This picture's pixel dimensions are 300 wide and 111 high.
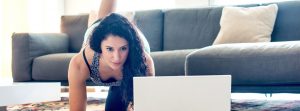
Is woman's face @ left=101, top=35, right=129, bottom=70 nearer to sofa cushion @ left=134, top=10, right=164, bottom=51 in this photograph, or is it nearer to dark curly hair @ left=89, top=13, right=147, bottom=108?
dark curly hair @ left=89, top=13, right=147, bottom=108

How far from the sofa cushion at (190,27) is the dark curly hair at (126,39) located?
137 cm

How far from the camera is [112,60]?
Result: 826 mm

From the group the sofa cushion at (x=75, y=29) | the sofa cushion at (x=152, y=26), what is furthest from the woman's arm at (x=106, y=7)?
the sofa cushion at (x=75, y=29)

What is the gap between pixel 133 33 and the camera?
0.83 meters

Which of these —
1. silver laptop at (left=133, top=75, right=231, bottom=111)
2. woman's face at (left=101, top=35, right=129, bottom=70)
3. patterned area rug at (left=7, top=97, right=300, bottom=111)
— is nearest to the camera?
silver laptop at (left=133, top=75, right=231, bottom=111)

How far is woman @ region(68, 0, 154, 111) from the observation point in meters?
0.82

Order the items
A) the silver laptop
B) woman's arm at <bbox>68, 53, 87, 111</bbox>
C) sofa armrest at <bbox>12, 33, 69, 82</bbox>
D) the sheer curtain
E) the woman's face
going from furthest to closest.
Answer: the sheer curtain
sofa armrest at <bbox>12, 33, 69, 82</bbox>
woman's arm at <bbox>68, 53, 87, 111</bbox>
the woman's face
the silver laptop

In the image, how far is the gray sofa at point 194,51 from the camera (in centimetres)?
134

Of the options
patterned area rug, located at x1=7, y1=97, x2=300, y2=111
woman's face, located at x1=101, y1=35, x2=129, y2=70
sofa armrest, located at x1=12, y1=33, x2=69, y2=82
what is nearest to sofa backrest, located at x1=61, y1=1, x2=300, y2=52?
patterned area rug, located at x1=7, y1=97, x2=300, y2=111

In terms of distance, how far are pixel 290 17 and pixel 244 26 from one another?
0.77ft

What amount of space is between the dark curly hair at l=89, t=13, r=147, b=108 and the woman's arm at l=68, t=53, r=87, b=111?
0.10 meters

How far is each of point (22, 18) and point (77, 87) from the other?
8.66 feet

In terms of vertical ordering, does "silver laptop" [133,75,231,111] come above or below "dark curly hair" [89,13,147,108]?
below

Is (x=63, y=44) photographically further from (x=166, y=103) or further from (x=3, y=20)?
(x=166, y=103)
